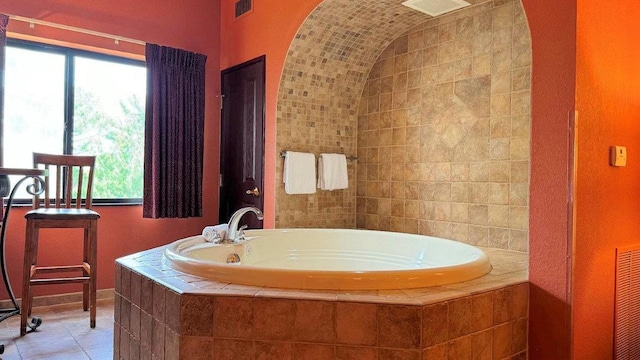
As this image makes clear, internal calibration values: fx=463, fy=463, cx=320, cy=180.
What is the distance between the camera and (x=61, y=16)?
3.23 meters

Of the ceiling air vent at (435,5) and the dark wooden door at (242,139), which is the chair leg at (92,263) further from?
the ceiling air vent at (435,5)

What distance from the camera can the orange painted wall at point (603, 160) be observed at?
174cm

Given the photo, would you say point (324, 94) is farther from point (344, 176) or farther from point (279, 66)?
point (344, 176)

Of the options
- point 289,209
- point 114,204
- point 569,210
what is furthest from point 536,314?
point 114,204

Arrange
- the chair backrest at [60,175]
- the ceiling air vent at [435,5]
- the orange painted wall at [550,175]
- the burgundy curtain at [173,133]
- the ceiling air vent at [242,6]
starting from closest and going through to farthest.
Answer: the orange painted wall at [550,175] → the ceiling air vent at [435,5] → the chair backrest at [60,175] → the burgundy curtain at [173,133] → the ceiling air vent at [242,6]

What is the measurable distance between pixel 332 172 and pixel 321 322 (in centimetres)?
205

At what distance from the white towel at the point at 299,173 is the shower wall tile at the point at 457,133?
49 cm

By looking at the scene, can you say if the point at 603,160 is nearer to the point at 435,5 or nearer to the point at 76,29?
the point at 435,5

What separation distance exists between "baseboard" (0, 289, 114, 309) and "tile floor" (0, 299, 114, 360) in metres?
0.05

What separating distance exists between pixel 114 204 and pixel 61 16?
1.37 meters

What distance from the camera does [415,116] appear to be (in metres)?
3.22

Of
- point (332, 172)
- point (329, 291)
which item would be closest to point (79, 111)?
point (332, 172)

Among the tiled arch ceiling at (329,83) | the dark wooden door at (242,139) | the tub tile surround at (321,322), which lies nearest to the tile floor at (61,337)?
the tub tile surround at (321,322)

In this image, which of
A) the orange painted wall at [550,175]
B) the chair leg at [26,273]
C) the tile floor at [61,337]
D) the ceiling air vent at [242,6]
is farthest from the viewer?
the ceiling air vent at [242,6]
